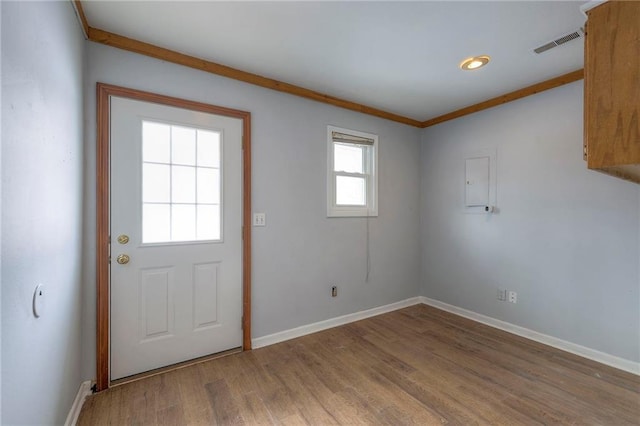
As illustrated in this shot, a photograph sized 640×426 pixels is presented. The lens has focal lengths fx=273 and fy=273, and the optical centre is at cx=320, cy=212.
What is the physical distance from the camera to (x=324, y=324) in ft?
9.57

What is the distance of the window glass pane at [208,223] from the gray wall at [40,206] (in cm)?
76

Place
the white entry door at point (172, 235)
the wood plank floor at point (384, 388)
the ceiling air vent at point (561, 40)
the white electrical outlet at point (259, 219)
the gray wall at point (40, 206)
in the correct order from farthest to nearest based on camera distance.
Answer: the white electrical outlet at point (259, 219), the white entry door at point (172, 235), the ceiling air vent at point (561, 40), the wood plank floor at point (384, 388), the gray wall at point (40, 206)

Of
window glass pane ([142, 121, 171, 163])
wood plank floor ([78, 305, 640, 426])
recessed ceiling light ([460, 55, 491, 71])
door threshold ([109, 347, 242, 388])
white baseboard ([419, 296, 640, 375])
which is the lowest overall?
wood plank floor ([78, 305, 640, 426])

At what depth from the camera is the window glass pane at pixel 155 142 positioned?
2049mm

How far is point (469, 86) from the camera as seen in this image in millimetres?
2680

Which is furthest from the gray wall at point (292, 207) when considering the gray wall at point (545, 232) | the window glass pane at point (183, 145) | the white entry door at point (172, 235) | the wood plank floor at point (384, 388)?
the gray wall at point (545, 232)

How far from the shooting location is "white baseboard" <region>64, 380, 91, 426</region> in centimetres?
156

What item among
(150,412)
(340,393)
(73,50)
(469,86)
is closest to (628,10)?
(469,86)

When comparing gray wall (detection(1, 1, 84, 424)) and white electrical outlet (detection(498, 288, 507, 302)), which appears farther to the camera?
white electrical outlet (detection(498, 288, 507, 302))

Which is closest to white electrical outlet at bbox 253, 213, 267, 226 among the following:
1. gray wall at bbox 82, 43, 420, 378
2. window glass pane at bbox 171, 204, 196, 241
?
gray wall at bbox 82, 43, 420, 378

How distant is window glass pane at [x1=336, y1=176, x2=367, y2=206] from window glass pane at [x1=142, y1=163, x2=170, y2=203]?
5.54ft

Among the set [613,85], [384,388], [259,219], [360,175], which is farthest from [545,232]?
[259,219]

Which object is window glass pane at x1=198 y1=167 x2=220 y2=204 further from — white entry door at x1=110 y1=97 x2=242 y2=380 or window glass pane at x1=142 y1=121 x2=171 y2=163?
window glass pane at x1=142 y1=121 x2=171 y2=163

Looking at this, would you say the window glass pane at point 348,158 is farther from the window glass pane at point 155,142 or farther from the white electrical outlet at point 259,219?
the window glass pane at point 155,142
